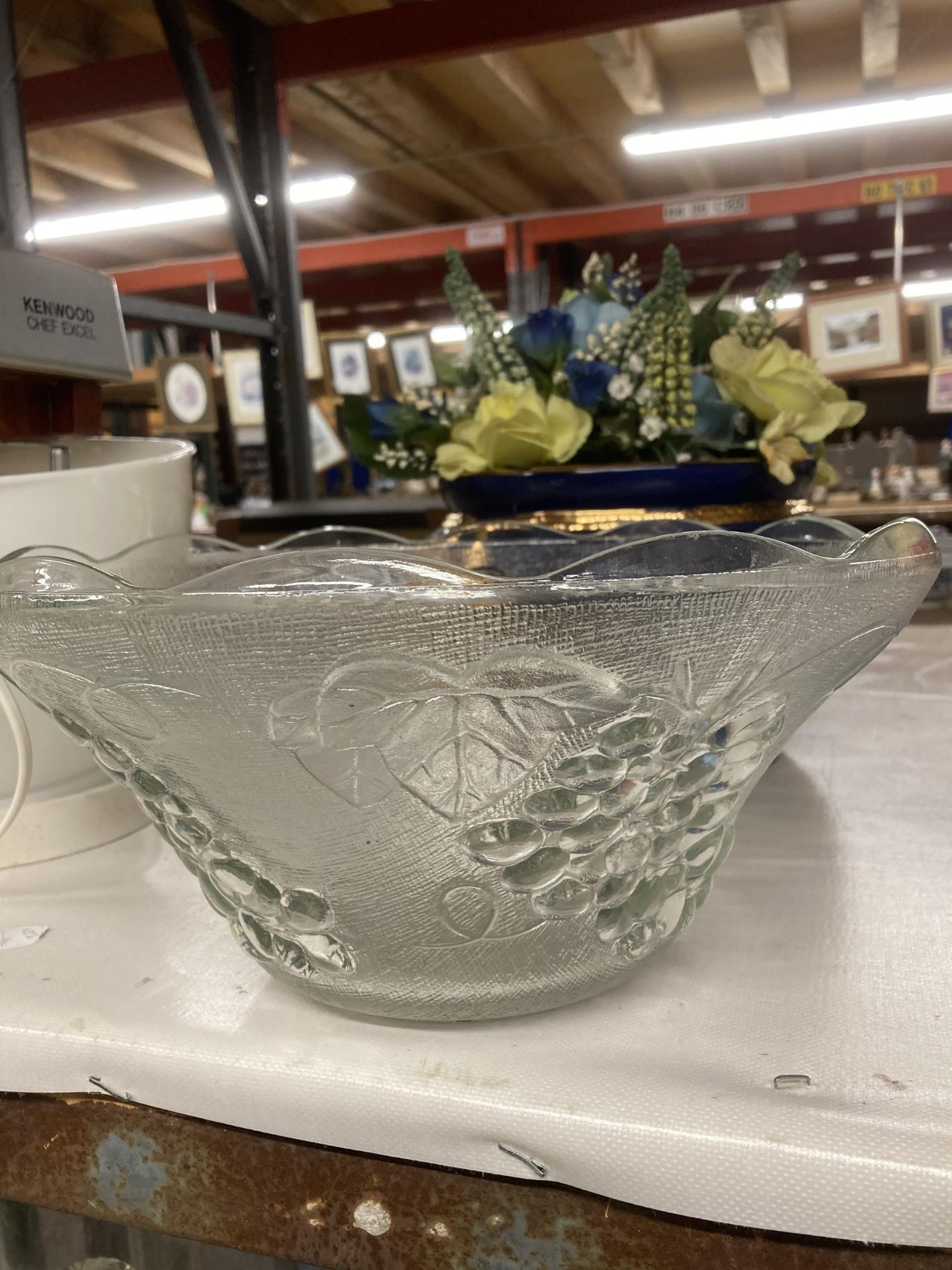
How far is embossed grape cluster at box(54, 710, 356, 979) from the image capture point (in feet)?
0.93

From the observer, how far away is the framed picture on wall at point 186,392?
133 inches

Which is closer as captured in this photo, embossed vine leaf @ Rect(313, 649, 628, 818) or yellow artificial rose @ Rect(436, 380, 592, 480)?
embossed vine leaf @ Rect(313, 649, 628, 818)

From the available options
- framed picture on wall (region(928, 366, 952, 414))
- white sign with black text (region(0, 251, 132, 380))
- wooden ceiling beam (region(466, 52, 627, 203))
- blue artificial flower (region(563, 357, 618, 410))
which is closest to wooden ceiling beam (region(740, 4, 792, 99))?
wooden ceiling beam (region(466, 52, 627, 203))

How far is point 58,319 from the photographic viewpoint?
0.47 m

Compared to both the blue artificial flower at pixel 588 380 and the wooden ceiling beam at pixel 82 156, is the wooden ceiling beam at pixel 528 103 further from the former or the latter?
the blue artificial flower at pixel 588 380

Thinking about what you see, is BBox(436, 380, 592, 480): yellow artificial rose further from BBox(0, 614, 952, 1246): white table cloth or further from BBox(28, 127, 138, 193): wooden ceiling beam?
BBox(28, 127, 138, 193): wooden ceiling beam

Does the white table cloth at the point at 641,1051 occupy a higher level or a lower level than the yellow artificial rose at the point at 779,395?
lower

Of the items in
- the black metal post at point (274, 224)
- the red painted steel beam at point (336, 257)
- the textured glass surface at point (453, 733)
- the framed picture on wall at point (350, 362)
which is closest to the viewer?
the textured glass surface at point (453, 733)

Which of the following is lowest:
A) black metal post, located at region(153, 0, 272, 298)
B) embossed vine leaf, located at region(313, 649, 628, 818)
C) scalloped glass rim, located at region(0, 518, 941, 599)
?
embossed vine leaf, located at region(313, 649, 628, 818)

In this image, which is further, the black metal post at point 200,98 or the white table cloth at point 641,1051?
the black metal post at point 200,98

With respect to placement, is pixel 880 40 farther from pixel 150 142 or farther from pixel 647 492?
pixel 647 492

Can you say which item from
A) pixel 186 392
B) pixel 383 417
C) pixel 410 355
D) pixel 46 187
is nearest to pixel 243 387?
pixel 186 392

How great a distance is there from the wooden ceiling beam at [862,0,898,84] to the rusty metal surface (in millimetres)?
3211

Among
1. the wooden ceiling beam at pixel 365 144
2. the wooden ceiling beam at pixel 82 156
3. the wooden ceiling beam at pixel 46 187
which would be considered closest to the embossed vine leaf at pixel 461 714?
the wooden ceiling beam at pixel 365 144
